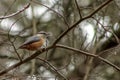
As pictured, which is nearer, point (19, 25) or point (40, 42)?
point (40, 42)

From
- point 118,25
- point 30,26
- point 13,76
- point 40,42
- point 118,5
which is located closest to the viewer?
point 13,76

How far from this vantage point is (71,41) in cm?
903

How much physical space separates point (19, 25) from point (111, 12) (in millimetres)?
2464

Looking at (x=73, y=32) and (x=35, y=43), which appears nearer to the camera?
(x=35, y=43)

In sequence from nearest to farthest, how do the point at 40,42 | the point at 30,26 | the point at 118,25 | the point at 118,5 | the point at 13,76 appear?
the point at 13,76 < the point at 40,42 < the point at 118,5 < the point at 118,25 < the point at 30,26

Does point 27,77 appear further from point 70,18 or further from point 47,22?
point 47,22

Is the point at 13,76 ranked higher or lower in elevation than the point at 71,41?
lower

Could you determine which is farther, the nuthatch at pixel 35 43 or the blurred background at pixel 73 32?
the blurred background at pixel 73 32

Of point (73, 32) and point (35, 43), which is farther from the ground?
point (73, 32)

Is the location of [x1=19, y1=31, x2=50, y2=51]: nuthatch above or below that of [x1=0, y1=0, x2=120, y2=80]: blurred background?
below

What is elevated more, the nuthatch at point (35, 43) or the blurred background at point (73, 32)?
the blurred background at point (73, 32)

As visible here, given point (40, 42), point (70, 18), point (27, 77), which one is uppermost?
point (70, 18)

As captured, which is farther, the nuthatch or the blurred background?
the blurred background

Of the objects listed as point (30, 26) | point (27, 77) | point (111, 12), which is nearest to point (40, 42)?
point (27, 77)
